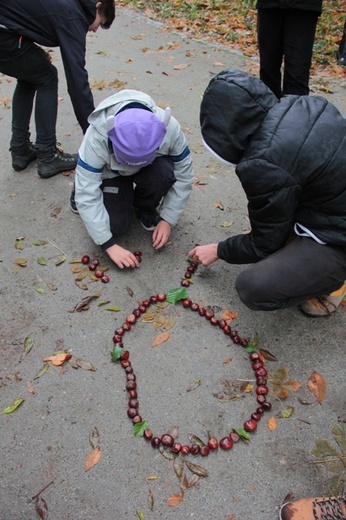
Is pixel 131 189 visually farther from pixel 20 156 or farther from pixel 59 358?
pixel 20 156

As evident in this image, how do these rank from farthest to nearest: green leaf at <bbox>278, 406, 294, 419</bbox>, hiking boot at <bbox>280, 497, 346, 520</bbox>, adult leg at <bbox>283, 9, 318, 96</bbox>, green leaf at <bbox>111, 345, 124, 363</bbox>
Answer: adult leg at <bbox>283, 9, 318, 96</bbox>
green leaf at <bbox>111, 345, 124, 363</bbox>
green leaf at <bbox>278, 406, 294, 419</bbox>
hiking boot at <bbox>280, 497, 346, 520</bbox>

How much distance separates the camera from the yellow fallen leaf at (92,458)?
2.20 meters

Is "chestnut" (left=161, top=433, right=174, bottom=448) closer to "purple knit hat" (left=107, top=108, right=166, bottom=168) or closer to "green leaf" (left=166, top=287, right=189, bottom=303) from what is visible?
"green leaf" (left=166, top=287, right=189, bottom=303)

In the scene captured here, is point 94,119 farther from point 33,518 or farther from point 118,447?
point 33,518

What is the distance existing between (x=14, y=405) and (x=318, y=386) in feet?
5.93

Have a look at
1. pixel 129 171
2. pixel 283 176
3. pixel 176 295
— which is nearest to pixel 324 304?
pixel 176 295

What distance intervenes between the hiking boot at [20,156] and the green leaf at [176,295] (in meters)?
2.21

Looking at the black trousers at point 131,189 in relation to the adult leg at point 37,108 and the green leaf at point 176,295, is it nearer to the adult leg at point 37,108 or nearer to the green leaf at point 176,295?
the green leaf at point 176,295

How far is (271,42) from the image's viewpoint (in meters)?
4.08

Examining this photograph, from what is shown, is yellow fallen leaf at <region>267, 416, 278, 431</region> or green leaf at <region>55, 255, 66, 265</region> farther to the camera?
green leaf at <region>55, 255, 66, 265</region>

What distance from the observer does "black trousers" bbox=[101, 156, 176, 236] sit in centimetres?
312

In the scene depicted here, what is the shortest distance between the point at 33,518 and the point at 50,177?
3007 mm

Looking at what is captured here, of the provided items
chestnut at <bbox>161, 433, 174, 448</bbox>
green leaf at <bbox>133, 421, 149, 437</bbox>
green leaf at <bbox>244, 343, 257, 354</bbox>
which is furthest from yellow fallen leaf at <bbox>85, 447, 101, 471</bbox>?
green leaf at <bbox>244, 343, 257, 354</bbox>

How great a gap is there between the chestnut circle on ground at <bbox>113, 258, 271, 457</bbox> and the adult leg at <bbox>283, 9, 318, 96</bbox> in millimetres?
2267
